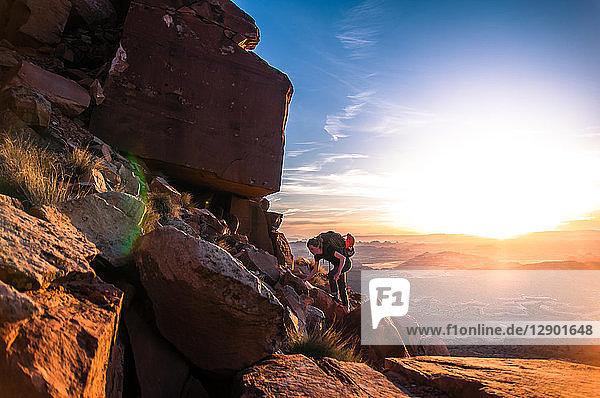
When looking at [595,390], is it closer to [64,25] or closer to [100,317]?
[100,317]

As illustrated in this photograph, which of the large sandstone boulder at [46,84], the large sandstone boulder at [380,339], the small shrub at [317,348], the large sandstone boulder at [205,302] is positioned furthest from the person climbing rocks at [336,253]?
the large sandstone boulder at [205,302]

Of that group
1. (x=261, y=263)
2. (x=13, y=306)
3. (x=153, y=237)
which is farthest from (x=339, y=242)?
(x=13, y=306)

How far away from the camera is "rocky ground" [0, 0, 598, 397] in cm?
206

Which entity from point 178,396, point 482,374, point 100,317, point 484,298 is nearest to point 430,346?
point 482,374

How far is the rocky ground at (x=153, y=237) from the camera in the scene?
2.06 meters

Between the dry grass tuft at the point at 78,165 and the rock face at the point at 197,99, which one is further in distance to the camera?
the rock face at the point at 197,99

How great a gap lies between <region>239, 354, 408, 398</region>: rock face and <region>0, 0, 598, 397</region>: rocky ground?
2 cm

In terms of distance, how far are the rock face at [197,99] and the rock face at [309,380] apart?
20.2ft

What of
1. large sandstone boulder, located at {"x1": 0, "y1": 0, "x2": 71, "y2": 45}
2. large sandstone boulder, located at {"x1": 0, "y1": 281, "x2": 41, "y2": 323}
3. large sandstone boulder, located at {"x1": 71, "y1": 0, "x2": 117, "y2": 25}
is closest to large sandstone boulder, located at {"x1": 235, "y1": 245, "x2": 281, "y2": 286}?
large sandstone boulder, located at {"x1": 0, "y1": 281, "x2": 41, "y2": 323}

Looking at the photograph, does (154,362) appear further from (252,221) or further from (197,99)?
(252,221)

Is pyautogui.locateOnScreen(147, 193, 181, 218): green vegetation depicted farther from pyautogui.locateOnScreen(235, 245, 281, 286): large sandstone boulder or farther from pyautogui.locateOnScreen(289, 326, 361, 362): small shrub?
pyautogui.locateOnScreen(289, 326, 361, 362): small shrub

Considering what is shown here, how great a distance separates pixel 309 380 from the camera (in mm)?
2926

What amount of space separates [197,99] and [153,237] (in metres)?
6.16

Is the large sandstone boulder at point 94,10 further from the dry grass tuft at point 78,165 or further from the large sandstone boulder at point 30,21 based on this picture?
the dry grass tuft at point 78,165
